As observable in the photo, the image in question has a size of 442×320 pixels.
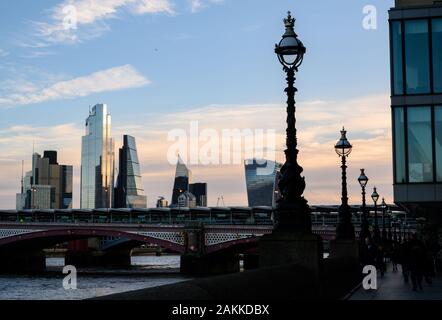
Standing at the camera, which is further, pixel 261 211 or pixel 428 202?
pixel 261 211

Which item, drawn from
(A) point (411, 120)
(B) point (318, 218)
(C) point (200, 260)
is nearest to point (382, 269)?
(A) point (411, 120)

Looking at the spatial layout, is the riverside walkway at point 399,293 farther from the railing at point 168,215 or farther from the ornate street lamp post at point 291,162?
the railing at point 168,215

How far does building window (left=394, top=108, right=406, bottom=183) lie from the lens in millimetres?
35594

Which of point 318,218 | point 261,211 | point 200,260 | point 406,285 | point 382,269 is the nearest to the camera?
point 406,285

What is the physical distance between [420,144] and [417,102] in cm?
198

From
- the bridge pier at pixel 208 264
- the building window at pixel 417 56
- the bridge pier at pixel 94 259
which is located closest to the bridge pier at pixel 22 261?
the bridge pier at pixel 94 259

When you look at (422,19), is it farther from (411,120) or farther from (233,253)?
(233,253)

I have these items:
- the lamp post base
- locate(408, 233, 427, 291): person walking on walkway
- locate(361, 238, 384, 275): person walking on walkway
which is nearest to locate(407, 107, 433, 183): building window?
locate(361, 238, 384, 275): person walking on walkway

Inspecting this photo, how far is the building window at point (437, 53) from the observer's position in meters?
35.2

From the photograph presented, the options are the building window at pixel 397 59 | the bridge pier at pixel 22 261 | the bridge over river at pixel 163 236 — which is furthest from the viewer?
the bridge pier at pixel 22 261

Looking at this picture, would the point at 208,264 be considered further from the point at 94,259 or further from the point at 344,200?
the point at 344,200

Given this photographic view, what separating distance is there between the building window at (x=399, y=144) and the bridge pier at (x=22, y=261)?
97.8 m

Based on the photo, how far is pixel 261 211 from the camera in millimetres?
143625
